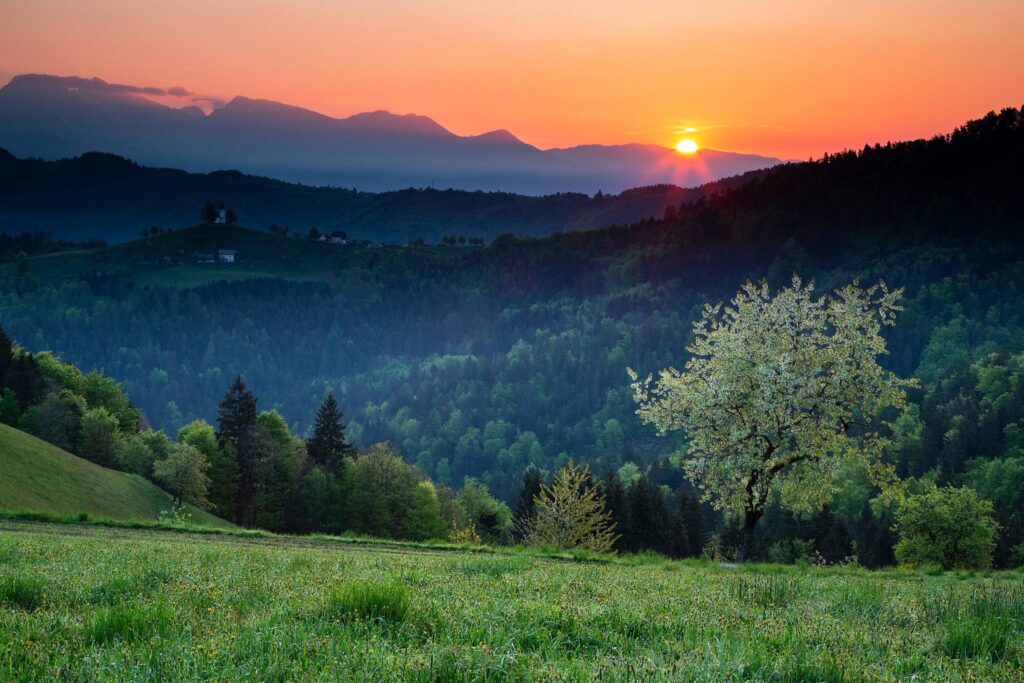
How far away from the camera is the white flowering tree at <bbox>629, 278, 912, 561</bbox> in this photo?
34.4m

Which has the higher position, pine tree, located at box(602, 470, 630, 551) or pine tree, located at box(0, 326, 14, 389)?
pine tree, located at box(0, 326, 14, 389)

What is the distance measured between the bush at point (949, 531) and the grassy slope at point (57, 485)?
225 ft

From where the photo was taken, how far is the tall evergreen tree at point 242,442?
358 ft

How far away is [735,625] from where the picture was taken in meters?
7.41

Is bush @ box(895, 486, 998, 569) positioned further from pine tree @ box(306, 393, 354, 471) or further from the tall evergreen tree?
the tall evergreen tree

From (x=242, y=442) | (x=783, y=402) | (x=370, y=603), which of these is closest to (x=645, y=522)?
(x=242, y=442)

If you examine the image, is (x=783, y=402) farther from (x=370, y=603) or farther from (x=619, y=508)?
(x=619, y=508)

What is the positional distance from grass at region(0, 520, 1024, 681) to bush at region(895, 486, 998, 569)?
70.5 m

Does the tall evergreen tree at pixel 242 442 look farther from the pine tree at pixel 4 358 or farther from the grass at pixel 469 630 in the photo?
the grass at pixel 469 630

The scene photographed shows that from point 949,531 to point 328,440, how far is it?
293ft

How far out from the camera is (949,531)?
7112 centimetres

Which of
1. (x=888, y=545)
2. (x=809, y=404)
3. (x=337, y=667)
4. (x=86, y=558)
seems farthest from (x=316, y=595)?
(x=888, y=545)

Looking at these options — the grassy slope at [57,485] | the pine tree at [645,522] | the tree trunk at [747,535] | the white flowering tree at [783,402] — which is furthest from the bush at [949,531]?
the grassy slope at [57,485]

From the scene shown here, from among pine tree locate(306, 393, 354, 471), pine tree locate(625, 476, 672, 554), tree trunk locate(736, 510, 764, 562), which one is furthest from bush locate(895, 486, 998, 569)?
pine tree locate(306, 393, 354, 471)
